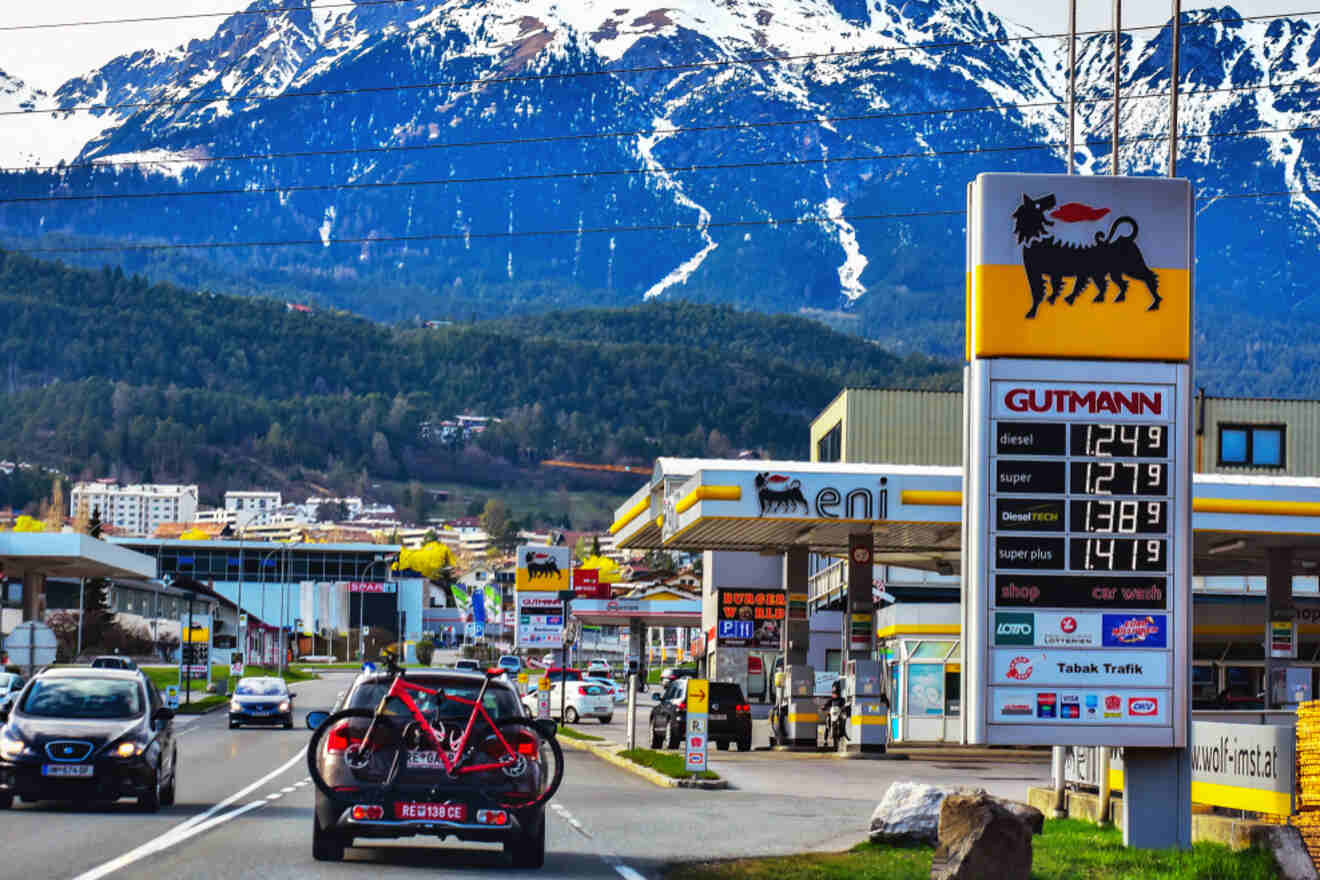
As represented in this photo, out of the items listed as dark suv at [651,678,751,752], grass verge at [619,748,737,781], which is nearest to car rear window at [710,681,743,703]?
dark suv at [651,678,751,752]

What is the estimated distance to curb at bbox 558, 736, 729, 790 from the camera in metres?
32.3

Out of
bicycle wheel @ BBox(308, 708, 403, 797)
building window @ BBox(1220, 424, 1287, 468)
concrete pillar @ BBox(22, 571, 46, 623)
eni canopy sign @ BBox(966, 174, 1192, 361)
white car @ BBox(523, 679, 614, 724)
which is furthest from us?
concrete pillar @ BBox(22, 571, 46, 623)

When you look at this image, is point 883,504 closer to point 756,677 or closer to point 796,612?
point 796,612

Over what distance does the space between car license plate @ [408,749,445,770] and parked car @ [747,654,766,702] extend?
6025 cm

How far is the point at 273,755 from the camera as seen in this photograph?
40.4m

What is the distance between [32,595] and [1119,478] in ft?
246

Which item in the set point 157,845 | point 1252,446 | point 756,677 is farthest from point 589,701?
point 157,845

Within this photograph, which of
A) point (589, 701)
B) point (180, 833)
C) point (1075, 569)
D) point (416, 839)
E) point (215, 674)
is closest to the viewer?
point (1075, 569)

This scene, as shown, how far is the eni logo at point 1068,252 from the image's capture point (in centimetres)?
1908

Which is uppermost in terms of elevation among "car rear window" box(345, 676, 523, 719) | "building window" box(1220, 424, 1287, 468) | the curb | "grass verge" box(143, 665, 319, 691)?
"building window" box(1220, 424, 1287, 468)

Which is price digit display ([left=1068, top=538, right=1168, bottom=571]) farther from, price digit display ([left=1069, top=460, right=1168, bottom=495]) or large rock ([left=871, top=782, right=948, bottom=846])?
large rock ([left=871, top=782, right=948, bottom=846])

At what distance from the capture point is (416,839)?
20609 mm

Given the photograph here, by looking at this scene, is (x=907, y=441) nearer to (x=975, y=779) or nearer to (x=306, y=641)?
(x=975, y=779)

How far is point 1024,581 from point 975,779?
60.7ft
